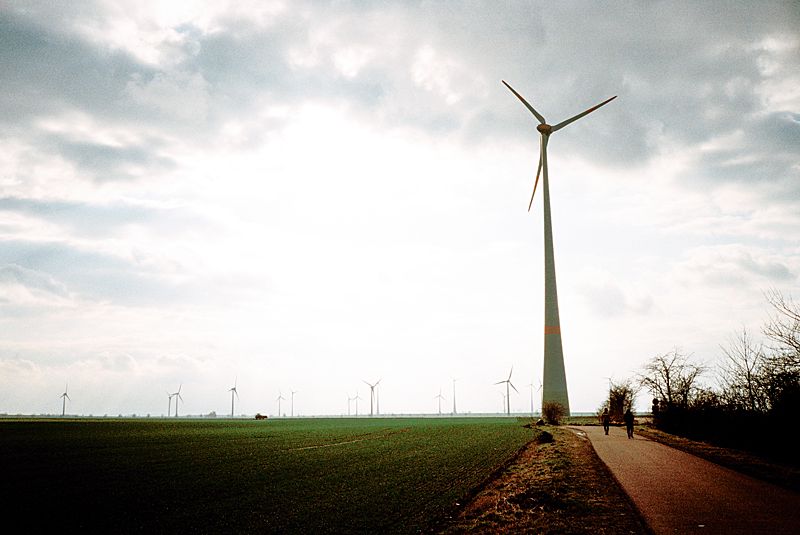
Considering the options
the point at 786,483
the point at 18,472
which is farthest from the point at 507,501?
the point at 18,472

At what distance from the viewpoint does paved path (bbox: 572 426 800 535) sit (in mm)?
12031

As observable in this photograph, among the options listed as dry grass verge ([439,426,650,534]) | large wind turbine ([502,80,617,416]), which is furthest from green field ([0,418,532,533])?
large wind turbine ([502,80,617,416])

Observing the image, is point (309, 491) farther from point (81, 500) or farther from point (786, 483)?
point (786, 483)

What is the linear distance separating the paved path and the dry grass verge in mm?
531

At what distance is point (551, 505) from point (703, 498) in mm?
3933

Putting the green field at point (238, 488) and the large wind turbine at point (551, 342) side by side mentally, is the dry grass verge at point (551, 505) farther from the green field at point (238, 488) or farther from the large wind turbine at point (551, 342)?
the large wind turbine at point (551, 342)

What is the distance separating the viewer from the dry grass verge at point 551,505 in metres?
12.7

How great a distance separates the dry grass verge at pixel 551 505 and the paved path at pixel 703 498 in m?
0.53

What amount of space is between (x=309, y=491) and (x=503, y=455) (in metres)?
13.6

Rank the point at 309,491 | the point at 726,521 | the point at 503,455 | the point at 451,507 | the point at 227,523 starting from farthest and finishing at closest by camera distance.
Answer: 1. the point at 503,455
2. the point at 309,491
3. the point at 451,507
4. the point at 227,523
5. the point at 726,521

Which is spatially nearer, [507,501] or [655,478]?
[507,501]

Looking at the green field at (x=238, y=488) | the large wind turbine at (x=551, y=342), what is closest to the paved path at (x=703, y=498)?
the green field at (x=238, y=488)

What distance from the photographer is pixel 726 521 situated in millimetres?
12398

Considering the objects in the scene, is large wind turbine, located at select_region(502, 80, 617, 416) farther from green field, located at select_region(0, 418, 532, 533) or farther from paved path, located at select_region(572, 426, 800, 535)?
paved path, located at select_region(572, 426, 800, 535)
